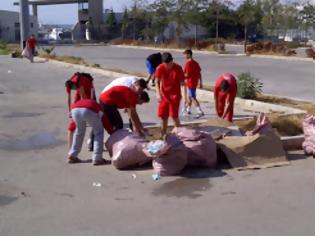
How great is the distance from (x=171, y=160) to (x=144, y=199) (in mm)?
1031

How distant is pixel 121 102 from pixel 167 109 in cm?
119

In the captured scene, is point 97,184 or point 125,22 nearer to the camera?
point 97,184

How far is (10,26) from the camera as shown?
8531cm

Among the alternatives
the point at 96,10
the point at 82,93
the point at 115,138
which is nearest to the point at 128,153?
the point at 115,138

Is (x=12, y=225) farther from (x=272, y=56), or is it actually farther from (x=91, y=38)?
(x=91, y=38)

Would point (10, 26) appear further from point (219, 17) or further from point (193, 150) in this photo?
point (193, 150)

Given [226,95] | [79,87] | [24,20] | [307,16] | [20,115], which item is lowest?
[20,115]

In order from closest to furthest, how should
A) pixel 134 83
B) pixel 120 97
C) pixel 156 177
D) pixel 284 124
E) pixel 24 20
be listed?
1. pixel 156 177
2. pixel 134 83
3. pixel 120 97
4. pixel 284 124
5. pixel 24 20

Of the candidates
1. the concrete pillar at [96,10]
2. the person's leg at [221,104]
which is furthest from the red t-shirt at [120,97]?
the concrete pillar at [96,10]

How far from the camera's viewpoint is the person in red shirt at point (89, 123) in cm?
764

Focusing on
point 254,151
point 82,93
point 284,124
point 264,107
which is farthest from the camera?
point 264,107

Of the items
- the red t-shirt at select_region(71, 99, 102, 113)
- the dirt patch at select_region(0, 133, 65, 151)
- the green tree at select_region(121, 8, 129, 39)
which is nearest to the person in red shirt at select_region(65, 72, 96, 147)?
the red t-shirt at select_region(71, 99, 102, 113)

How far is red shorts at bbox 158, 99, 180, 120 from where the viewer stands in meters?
9.12

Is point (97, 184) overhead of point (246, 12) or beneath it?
beneath
